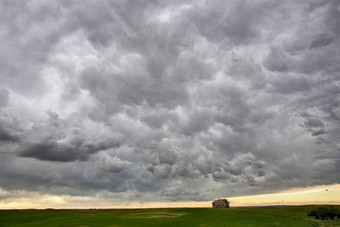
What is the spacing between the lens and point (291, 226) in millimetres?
55375

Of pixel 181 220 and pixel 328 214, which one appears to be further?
pixel 328 214

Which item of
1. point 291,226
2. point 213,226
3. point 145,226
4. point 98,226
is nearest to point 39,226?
point 98,226

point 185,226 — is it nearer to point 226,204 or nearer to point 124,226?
point 124,226

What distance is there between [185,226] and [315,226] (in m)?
29.5

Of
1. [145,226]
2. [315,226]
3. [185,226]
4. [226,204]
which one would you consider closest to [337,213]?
[315,226]

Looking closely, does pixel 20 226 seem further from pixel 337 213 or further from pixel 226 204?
pixel 226 204

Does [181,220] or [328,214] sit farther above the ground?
[181,220]

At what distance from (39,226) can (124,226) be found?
80.8 ft

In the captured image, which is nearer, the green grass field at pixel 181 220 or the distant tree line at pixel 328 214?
the green grass field at pixel 181 220

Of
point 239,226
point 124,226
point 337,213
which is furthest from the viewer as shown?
point 337,213

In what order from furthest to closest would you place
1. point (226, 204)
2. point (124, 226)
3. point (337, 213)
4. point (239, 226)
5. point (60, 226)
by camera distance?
point (226, 204), point (337, 213), point (60, 226), point (124, 226), point (239, 226)

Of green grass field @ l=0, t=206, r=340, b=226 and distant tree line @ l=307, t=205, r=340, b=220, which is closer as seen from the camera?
green grass field @ l=0, t=206, r=340, b=226

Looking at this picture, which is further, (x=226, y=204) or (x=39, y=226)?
(x=226, y=204)

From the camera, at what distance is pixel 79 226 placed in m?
61.4
